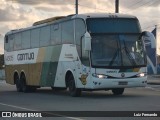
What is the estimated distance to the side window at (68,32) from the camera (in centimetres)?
2489

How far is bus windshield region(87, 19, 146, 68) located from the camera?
23203 mm

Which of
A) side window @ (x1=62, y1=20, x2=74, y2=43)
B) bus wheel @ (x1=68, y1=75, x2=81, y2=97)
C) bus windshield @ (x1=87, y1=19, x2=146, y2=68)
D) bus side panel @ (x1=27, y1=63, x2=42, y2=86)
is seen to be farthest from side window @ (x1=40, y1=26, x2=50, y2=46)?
bus windshield @ (x1=87, y1=19, x2=146, y2=68)

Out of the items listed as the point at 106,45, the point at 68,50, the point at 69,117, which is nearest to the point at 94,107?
the point at 69,117

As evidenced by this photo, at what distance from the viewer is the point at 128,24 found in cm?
2422

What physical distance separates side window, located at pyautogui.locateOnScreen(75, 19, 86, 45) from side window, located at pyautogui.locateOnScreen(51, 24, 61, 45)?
2.13 meters

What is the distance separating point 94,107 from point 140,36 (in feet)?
20.8

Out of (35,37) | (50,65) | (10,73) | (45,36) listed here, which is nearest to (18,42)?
(10,73)

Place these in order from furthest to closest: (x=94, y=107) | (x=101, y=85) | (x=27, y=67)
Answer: (x=27, y=67) < (x=101, y=85) < (x=94, y=107)

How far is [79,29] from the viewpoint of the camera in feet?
79.2

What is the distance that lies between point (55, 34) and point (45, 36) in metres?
1.43

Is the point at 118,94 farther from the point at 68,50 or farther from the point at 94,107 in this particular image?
the point at 94,107

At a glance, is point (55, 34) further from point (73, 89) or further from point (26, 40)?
point (26, 40)

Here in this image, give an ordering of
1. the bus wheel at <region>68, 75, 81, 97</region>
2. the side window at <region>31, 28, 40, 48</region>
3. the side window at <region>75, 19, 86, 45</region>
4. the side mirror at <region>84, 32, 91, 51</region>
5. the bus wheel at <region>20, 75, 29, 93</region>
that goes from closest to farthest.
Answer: the side mirror at <region>84, 32, 91, 51</region> → the side window at <region>75, 19, 86, 45</region> → the bus wheel at <region>68, 75, 81, 97</region> → the side window at <region>31, 28, 40, 48</region> → the bus wheel at <region>20, 75, 29, 93</region>

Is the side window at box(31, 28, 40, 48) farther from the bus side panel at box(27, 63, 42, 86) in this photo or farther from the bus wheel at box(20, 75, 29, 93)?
the bus wheel at box(20, 75, 29, 93)
